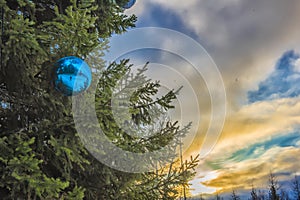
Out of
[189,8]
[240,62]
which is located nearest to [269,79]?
[240,62]

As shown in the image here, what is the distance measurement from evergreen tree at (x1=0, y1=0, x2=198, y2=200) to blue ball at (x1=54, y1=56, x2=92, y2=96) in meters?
0.42

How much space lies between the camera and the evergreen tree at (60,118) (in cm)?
234

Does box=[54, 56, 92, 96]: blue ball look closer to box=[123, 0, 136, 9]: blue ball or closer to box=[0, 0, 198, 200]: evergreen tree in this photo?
box=[0, 0, 198, 200]: evergreen tree

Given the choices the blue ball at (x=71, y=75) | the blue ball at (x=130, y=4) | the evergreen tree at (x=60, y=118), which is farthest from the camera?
the blue ball at (x=130, y=4)

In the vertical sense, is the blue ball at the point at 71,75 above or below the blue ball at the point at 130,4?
below

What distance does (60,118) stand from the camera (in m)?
2.65

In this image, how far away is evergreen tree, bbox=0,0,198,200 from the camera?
2344 millimetres

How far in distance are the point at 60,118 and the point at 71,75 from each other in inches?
28.1

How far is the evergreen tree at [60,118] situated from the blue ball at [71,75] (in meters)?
0.42

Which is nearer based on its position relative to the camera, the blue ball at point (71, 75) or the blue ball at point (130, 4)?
the blue ball at point (71, 75)

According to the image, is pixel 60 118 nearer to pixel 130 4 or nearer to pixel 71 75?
pixel 71 75

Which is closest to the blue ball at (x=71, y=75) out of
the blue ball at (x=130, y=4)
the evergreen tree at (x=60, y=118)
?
the evergreen tree at (x=60, y=118)

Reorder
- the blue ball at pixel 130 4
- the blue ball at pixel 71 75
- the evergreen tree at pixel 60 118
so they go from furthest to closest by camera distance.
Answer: the blue ball at pixel 130 4, the evergreen tree at pixel 60 118, the blue ball at pixel 71 75

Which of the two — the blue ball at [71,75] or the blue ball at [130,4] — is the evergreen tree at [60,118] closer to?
the blue ball at [130,4]
